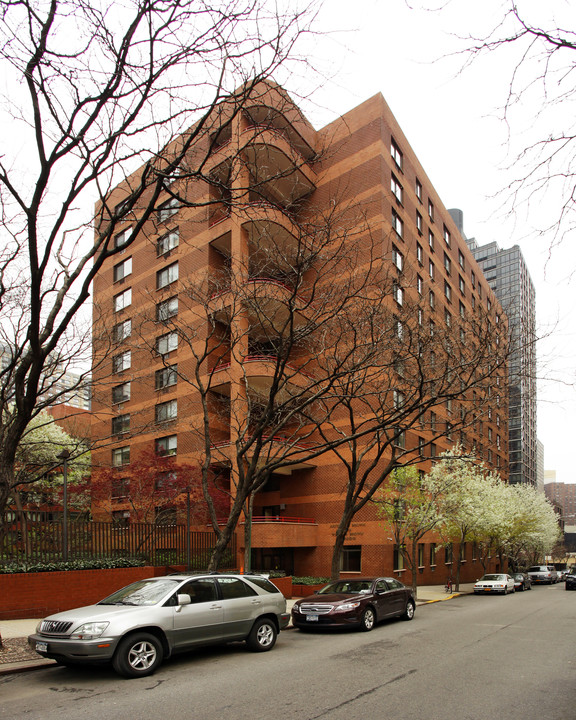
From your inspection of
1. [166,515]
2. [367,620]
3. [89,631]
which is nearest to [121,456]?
[166,515]

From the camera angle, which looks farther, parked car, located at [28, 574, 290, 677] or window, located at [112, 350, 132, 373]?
window, located at [112, 350, 132, 373]

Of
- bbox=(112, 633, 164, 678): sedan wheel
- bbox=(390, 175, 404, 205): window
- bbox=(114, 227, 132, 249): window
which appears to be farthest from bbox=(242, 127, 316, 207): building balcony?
bbox=(112, 633, 164, 678): sedan wheel

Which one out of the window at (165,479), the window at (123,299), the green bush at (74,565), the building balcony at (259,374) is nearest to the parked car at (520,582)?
the building balcony at (259,374)

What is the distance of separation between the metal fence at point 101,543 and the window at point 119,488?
9536mm

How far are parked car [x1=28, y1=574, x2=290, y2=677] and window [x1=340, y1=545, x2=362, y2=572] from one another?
18917mm

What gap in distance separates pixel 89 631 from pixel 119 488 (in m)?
22.3

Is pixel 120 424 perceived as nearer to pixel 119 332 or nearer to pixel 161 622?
pixel 119 332

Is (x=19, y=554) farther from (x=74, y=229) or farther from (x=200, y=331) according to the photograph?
(x=200, y=331)

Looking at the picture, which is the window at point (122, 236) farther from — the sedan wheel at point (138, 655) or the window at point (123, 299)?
the sedan wheel at point (138, 655)

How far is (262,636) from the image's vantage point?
10633 mm

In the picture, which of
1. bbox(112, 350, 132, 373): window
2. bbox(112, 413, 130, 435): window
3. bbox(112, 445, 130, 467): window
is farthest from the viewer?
bbox(112, 445, 130, 467): window

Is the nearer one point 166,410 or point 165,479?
point 165,479

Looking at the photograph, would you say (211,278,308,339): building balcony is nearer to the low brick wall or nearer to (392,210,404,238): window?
the low brick wall

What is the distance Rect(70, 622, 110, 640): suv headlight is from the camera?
8.11m
